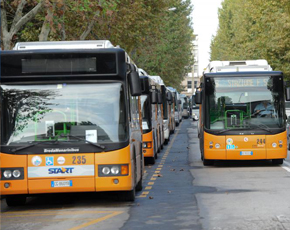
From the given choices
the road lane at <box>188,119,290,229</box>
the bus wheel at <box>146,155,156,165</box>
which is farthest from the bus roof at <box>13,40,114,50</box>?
the bus wheel at <box>146,155,156,165</box>

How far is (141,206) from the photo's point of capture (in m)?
12.6

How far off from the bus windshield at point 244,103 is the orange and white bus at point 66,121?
8.68 metres

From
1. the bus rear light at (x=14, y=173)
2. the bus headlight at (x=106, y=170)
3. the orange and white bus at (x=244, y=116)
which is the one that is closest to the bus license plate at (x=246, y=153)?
the orange and white bus at (x=244, y=116)

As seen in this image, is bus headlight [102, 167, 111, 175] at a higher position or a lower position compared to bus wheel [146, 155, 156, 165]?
higher

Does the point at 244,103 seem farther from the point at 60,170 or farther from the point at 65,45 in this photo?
the point at 60,170

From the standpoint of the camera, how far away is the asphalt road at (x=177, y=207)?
1052 cm

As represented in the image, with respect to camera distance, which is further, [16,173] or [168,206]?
[168,206]

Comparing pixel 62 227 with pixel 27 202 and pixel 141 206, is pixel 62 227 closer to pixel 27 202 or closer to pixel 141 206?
pixel 141 206

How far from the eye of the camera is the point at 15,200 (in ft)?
43.6

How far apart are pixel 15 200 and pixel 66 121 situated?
6.24ft

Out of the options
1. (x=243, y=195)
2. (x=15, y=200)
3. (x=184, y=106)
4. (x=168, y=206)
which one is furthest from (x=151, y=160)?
(x=184, y=106)

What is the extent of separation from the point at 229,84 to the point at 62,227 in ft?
38.7

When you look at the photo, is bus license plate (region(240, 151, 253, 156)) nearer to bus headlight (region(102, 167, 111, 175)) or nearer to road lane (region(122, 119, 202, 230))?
road lane (region(122, 119, 202, 230))

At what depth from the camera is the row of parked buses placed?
40.3ft
